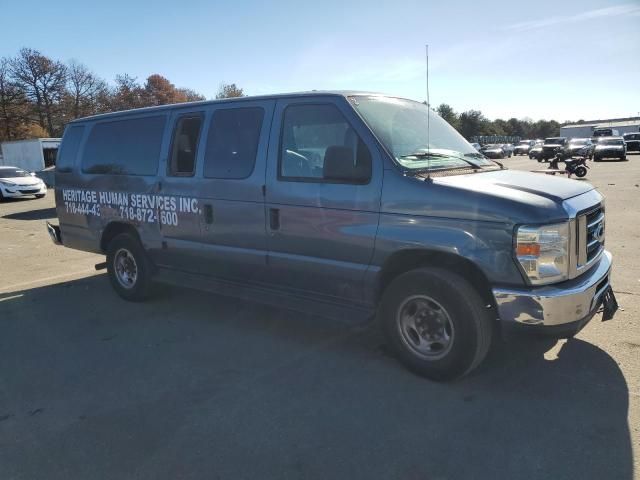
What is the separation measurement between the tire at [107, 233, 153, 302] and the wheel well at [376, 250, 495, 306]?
3.14 m

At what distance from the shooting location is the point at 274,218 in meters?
4.41

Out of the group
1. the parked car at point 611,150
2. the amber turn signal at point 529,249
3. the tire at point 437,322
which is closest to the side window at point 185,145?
the tire at point 437,322

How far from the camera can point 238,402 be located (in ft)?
11.6

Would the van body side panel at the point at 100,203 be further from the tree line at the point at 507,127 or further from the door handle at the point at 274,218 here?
the tree line at the point at 507,127

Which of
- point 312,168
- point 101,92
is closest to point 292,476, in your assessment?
point 312,168

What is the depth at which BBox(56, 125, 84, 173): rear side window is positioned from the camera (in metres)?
6.48

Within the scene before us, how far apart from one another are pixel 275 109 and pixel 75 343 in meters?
2.89

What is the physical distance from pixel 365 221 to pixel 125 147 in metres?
3.43

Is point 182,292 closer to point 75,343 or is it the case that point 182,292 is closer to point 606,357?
point 75,343

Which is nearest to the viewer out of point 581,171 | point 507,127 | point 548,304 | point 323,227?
point 548,304

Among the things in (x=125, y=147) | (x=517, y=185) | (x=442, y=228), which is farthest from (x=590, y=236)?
→ (x=125, y=147)

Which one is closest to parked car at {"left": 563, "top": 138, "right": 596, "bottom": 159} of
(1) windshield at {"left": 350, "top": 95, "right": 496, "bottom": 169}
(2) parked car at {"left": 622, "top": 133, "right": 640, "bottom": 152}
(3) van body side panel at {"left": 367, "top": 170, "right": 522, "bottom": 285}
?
(2) parked car at {"left": 622, "top": 133, "right": 640, "bottom": 152}

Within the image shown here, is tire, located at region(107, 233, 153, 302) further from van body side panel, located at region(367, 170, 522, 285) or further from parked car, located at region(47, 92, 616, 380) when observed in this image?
van body side panel, located at region(367, 170, 522, 285)

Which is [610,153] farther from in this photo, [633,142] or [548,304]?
[548,304]
